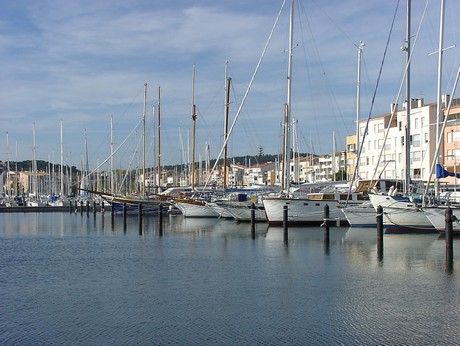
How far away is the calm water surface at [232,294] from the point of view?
15.3 m

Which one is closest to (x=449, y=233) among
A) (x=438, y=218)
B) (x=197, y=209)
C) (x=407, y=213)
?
(x=438, y=218)

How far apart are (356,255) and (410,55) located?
1720cm

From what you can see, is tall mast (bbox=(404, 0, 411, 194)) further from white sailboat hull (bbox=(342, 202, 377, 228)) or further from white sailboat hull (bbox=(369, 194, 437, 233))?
white sailboat hull (bbox=(342, 202, 377, 228))

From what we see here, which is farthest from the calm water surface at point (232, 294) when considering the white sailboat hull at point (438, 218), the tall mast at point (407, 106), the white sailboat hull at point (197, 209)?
the white sailboat hull at point (197, 209)

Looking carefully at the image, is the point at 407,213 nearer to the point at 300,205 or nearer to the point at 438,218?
the point at 438,218

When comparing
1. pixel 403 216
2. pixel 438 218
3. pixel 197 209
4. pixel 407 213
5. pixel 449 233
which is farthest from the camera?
pixel 197 209

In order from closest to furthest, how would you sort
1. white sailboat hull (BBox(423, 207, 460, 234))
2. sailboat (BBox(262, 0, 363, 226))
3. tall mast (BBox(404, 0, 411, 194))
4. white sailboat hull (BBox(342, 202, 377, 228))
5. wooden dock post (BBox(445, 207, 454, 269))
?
wooden dock post (BBox(445, 207, 454, 269)), white sailboat hull (BBox(423, 207, 460, 234)), tall mast (BBox(404, 0, 411, 194)), white sailboat hull (BBox(342, 202, 377, 228)), sailboat (BBox(262, 0, 363, 226))

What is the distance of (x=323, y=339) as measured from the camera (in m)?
14.8

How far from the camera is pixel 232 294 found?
20.2 m

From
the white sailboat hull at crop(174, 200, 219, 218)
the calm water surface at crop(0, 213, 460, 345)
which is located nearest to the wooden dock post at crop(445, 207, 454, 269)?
the calm water surface at crop(0, 213, 460, 345)

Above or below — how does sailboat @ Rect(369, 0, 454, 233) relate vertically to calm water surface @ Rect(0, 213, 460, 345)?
above

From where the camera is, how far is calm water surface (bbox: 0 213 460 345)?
15.3m

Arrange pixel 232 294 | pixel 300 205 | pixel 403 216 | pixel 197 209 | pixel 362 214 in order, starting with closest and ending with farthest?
1. pixel 232 294
2. pixel 403 216
3. pixel 362 214
4. pixel 300 205
5. pixel 197 209

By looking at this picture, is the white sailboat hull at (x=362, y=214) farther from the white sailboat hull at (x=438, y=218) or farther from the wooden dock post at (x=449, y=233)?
the wooden dock post at (x=449, y=233)
